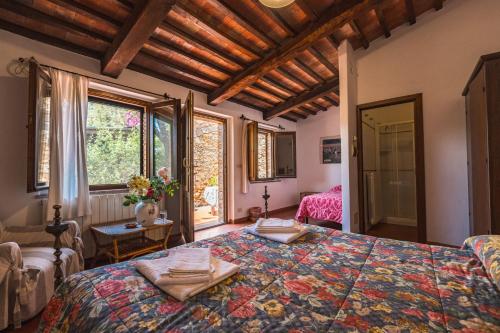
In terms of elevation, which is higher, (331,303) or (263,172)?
(263,172)

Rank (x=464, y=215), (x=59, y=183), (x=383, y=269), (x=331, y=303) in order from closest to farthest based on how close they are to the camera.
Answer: (x=331, y=303)
(x=383, y=269)
(x=59, y=183)
(x=464, y=215)

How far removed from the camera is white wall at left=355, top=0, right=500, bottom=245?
2.86 m

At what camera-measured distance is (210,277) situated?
102cm

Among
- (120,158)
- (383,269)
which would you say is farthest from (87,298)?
(120,158)

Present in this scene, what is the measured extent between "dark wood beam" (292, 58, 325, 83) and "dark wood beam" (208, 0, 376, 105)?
62 cm

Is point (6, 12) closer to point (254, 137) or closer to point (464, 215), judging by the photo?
point (254, 137)

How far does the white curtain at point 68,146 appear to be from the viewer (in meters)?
2.37

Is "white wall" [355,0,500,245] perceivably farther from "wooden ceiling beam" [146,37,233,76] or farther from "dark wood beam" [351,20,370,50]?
"wooden ceiling beam" [146,37,233,76]

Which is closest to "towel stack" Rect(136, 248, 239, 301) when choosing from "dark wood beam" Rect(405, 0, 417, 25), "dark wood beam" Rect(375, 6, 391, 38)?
"dark wood beam" Rect(375, 6, 391, 38)

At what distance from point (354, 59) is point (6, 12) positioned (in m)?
4.24

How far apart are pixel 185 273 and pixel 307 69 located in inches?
153

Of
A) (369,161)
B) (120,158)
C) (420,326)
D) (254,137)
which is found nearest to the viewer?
(420,326)

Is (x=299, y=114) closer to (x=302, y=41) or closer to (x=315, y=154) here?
(x=315, y=154)

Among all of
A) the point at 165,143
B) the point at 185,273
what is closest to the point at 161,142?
the point at 165,143
